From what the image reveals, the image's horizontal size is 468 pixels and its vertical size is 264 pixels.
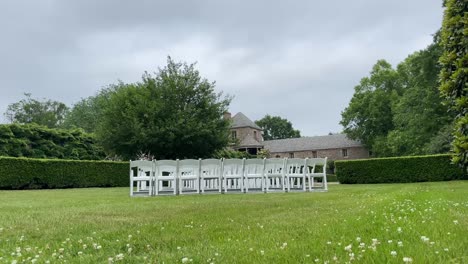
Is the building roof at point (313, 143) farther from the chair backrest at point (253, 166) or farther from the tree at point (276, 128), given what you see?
the chair backrest at point (253, 166)

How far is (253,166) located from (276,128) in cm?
7222

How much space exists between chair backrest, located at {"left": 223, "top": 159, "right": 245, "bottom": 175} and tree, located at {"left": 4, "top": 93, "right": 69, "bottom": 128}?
49800 mm

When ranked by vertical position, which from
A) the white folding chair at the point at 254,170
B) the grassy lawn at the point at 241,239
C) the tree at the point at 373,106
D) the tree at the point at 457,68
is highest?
the tree at the point at 373,106

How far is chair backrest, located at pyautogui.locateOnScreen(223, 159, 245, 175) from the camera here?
11.2 metres

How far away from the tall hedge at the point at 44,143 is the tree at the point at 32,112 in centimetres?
3007

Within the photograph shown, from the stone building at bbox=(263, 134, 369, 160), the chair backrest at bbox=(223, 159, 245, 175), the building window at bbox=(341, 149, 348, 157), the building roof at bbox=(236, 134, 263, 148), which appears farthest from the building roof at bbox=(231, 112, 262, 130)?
the chair backrest at bbox=(223, 159, 245, 175)

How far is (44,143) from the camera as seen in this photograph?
26.5m

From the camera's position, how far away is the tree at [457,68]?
197 inches

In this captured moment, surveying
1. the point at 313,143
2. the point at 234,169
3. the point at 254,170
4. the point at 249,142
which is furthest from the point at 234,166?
the point at 313,143

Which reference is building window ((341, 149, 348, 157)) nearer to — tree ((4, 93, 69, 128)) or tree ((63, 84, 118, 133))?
tree ((63, 84, 118, 133))

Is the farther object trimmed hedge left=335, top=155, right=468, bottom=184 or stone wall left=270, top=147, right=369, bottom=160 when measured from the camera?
stone wall left=270, top=147, right=369, bottom=160

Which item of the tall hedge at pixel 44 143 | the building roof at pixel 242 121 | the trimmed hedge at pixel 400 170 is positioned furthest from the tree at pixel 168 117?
the building roof at pixel 242 121

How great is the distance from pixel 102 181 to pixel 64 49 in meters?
7.60

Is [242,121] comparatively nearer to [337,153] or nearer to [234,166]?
[337,153]
